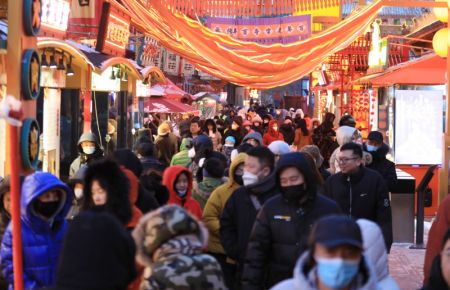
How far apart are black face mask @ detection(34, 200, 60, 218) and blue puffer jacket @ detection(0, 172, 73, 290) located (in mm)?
59

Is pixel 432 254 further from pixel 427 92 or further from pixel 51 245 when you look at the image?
pixel 427 92

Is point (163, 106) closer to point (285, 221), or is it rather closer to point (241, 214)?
point (241, 214)

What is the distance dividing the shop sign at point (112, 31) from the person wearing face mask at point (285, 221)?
37.5 feet

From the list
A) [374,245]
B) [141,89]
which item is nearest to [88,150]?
[374,245]

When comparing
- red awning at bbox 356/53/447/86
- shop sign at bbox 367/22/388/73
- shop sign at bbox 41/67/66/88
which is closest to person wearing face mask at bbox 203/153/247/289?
shop sign at bbox 41/67/66/88

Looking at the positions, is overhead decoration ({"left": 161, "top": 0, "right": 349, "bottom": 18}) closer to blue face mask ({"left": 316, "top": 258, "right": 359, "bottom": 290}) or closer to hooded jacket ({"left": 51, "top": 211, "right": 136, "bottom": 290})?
hooded jacket ({"left": 51, "top": 211, "right": 136, "bottom": 290})

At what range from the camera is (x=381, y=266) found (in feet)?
17.5

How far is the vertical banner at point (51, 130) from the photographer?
52.0 feet

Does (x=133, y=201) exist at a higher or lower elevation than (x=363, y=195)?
higher

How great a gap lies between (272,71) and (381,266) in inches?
233

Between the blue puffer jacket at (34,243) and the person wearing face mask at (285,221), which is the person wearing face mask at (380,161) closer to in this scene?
the person wearing face mask at (285,221)

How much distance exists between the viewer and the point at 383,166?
12.3m

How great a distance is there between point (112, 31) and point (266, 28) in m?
7.23

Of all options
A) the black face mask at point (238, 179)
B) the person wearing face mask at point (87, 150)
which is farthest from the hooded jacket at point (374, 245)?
the person wearing face mask at point (87, 150)
